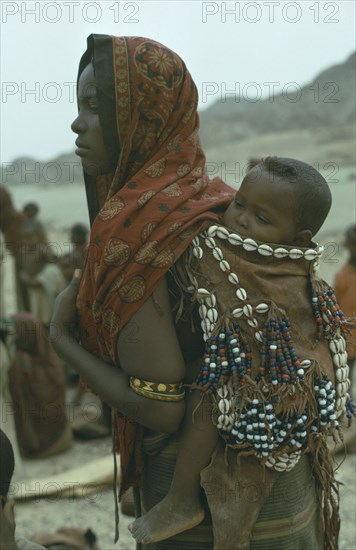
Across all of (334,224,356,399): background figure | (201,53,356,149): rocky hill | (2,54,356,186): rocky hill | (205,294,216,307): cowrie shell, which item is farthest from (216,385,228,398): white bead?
(201,53,356,149): rocky hill

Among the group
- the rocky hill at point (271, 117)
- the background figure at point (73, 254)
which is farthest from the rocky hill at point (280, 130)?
the background figure at point (73, 254)

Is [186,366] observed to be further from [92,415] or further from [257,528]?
[92,415]

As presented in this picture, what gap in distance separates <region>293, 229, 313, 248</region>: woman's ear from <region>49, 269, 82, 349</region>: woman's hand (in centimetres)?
63

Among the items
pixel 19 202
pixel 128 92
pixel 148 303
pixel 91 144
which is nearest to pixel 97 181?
pixel 91 144

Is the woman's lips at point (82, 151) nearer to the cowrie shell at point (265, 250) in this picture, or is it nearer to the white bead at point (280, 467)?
the cowrie shell at point (265, 250)

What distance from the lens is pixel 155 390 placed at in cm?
192

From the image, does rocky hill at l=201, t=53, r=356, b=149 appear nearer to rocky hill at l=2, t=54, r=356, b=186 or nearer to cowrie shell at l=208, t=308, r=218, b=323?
rocky hill at l=2, t=54, r=356, b=186

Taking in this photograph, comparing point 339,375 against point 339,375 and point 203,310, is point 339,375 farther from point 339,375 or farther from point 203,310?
point 203,310

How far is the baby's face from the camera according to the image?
6.10 feet

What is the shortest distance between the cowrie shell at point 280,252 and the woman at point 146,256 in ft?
0.66

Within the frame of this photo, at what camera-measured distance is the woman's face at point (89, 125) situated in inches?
78.5

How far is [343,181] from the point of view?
11.9m

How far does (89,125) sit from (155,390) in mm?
739

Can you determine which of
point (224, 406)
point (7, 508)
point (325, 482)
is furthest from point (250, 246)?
point (7, 508)
